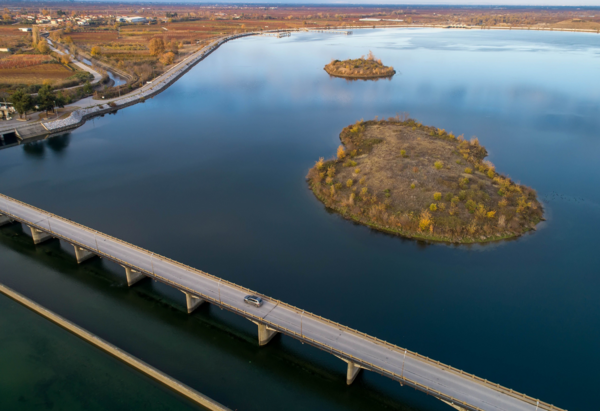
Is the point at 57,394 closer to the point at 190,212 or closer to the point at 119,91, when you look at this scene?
the point at 190,212

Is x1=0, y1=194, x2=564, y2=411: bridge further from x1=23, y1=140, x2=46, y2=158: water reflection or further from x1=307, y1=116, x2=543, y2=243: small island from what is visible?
x1=23, y1=140, x2=46, y2=158: water reflection

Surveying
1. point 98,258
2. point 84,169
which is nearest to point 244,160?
point 84,169

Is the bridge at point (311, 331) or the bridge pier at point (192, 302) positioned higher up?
the bridge at point (311, 331)

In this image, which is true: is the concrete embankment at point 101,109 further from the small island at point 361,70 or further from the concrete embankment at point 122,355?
the small island at point 361,70

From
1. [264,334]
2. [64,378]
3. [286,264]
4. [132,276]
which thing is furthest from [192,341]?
[286,264]

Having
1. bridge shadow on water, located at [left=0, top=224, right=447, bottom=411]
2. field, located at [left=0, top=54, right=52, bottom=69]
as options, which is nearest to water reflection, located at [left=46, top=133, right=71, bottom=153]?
bridge shadow on water, located at [left=0, top=224, right=447, bottom=411]

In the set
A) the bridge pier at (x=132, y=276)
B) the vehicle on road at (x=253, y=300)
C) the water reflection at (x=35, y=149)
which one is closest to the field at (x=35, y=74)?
the water reflection at (x=35, y=149)
